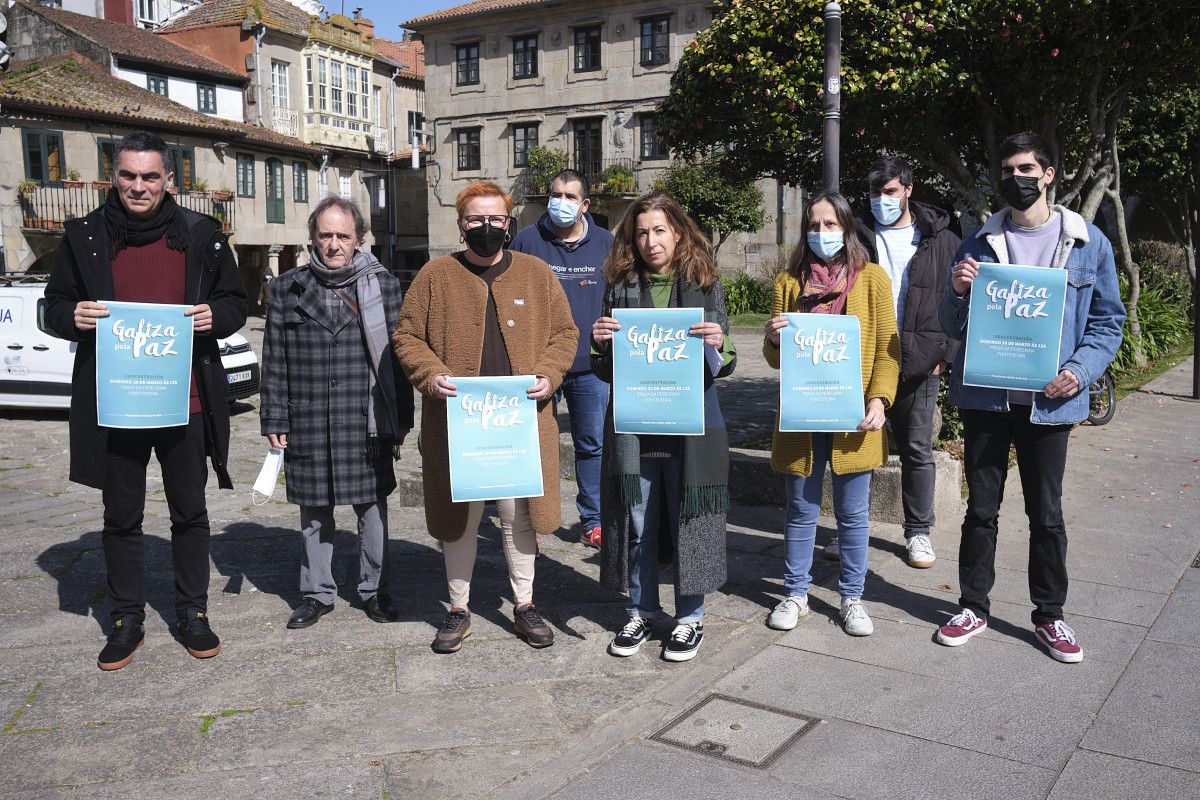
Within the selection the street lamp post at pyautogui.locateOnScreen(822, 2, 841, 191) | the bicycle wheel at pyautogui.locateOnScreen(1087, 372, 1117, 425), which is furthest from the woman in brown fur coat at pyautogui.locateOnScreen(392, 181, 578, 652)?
the bicycle wheel at pyautogui.locateOnScreen(1087, 372, 1117, 425)

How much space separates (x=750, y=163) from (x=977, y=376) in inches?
267

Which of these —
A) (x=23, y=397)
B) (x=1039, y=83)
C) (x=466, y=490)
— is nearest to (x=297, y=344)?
(x=466, y=490)

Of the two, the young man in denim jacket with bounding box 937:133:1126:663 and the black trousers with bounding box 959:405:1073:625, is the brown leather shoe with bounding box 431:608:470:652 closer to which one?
the young man in denim jacket with bounding box 937:133:1126:663

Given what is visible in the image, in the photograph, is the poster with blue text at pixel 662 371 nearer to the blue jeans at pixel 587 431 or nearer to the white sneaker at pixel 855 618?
the white sneaker at pixel 855 618

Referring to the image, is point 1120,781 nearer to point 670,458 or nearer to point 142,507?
point 670,458

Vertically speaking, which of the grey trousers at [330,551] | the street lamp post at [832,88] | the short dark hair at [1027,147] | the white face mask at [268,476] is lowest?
the grey trousers at [330,551]

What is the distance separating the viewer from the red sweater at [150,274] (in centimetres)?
440

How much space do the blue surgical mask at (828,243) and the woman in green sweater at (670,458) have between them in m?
0.54

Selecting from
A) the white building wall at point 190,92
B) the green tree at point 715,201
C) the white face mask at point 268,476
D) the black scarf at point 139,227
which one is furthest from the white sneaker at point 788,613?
the white building wall at point 190,92

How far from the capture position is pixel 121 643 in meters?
4.46

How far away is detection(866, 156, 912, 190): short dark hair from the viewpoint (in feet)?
17.7

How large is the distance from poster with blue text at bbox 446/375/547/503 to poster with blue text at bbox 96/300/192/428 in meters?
1.14

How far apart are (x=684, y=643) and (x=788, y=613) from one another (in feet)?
2.05

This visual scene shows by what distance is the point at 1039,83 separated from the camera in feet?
29.0
